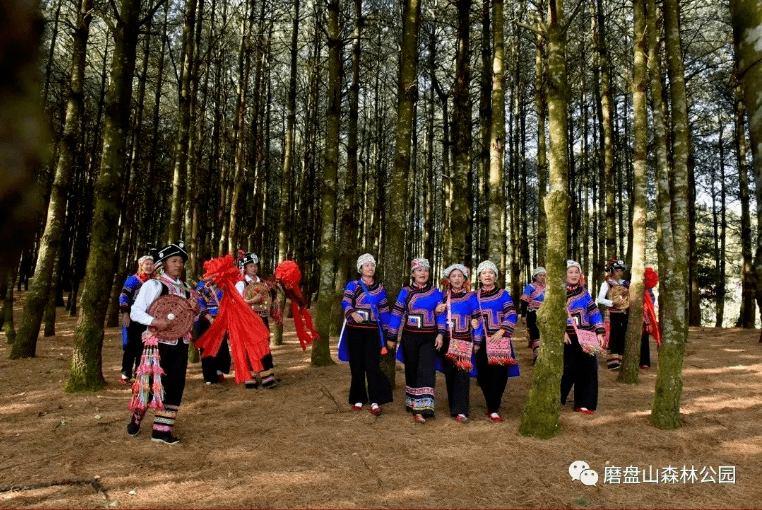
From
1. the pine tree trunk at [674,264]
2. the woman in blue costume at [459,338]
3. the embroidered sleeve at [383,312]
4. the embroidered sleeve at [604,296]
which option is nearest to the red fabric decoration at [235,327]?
the embroidered sleeve at [383,312]

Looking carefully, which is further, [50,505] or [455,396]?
[455,396]

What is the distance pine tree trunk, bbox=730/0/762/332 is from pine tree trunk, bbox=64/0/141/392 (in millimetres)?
7072

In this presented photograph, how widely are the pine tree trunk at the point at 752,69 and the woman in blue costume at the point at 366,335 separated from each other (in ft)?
15.7

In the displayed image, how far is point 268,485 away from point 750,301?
55.3ft

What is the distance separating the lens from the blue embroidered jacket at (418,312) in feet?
19.6

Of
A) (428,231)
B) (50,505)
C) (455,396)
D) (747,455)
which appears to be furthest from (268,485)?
(428,231)

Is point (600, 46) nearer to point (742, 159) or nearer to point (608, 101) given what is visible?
point (608, 101)

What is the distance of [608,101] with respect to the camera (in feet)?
30.7

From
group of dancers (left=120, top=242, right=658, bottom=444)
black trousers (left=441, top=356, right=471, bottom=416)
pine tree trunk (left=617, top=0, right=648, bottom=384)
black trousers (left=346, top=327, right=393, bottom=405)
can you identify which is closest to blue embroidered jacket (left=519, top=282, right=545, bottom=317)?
group of dancers (left=120, top=242, right=658, bottom=444)

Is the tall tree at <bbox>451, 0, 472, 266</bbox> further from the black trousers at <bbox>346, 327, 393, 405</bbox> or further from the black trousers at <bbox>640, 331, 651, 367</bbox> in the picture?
the black trousers at <bbox>640, 331, 651, 367</bbox>

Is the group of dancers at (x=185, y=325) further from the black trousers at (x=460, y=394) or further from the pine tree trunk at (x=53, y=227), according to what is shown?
the black trousers at (x=460, y=394)

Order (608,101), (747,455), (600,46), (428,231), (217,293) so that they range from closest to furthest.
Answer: (747,455) → (217,293) → (608,101) → (600,46) → (428,231)

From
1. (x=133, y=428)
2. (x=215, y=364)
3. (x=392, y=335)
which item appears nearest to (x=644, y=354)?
(x=392, y=335)

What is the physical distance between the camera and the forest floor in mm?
3729
